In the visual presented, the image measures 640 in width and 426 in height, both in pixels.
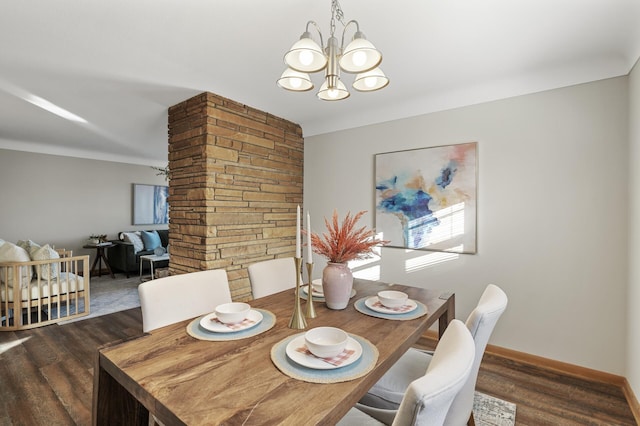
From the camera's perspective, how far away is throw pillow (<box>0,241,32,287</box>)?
3.17 metres

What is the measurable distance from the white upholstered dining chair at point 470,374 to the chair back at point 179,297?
3.16ft

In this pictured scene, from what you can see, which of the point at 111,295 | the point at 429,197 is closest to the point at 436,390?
Result: the point at 429,197

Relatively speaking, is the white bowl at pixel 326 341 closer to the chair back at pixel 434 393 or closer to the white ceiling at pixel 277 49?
the chair back at pixel 434 393

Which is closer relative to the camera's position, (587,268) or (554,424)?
(554,424)

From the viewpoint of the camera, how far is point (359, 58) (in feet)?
4.58

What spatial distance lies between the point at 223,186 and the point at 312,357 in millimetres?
2194

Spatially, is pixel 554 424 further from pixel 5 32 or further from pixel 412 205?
pixel 5 32

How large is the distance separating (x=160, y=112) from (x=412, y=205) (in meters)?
2.85

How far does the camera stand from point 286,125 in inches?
143

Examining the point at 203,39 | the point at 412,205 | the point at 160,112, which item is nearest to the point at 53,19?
the point at 203,39

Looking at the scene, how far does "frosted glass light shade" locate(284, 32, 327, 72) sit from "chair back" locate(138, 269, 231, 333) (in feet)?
3.99

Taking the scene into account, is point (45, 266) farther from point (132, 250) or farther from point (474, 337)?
point (474, 337)

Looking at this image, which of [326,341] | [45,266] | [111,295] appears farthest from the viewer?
[111,295]

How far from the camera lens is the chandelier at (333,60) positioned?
1324 millimetres
